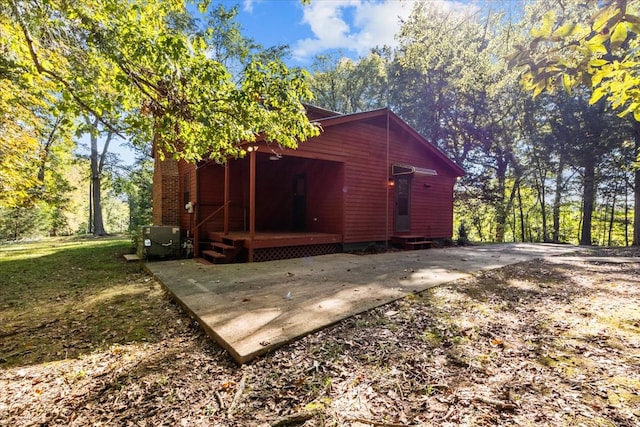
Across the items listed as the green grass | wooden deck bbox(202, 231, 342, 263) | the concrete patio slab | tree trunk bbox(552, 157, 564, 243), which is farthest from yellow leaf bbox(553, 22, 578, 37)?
tree trunk bbox(552, 157, 564, 243)

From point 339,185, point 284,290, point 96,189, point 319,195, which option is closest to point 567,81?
point 284,290

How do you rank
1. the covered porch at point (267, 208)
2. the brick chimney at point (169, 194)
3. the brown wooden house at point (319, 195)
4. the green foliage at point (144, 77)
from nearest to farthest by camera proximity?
the green foliage at point (144, 77) → the covered porch at point (267, 208) → the brown wooden house at point (319, 195) → the brick chimney at point (169, 194)

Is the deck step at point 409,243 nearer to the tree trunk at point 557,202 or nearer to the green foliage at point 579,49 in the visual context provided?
the green foliage at point 579,49

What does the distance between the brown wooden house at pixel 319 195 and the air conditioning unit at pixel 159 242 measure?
509mm

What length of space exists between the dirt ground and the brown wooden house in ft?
13.7

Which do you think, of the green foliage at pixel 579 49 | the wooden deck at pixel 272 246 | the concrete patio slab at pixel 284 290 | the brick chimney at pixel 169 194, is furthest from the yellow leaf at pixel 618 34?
the brick chimney at pixel 169 194

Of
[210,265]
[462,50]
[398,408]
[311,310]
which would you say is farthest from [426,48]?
[398,408]

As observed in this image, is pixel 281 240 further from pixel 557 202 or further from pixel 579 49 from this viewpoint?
pixel 557 202

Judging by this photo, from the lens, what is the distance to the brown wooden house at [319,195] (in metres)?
7.62

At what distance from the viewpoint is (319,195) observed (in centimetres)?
928

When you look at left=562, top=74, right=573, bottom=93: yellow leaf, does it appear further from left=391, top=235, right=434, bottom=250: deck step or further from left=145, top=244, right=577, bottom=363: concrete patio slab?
left=391, top=235, right=434, bottom=250: deck step

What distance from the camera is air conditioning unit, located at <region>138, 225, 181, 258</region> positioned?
708cm

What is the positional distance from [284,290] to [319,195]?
5407mm

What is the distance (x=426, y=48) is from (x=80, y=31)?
57.8 feet
